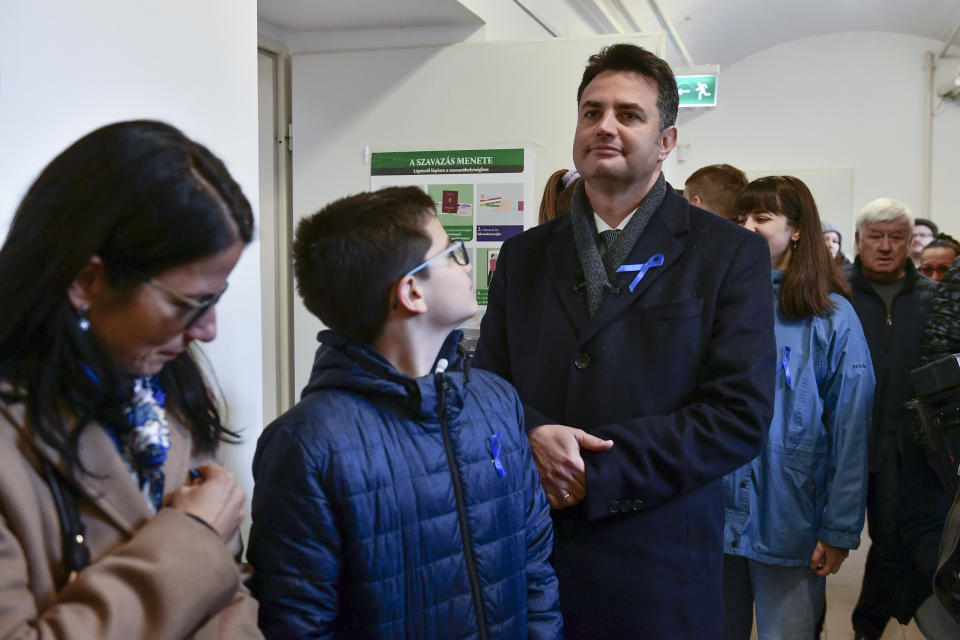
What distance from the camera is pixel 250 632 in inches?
45.7

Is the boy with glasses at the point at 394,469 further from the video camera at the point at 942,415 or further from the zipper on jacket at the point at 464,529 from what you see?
the video camera at the point at 942,415

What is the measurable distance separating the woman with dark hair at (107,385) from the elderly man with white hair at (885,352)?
2.35m

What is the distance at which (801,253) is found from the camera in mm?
2525

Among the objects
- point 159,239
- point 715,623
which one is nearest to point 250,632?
point 159,239

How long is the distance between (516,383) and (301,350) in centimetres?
205

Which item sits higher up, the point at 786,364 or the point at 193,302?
the point at 193,302

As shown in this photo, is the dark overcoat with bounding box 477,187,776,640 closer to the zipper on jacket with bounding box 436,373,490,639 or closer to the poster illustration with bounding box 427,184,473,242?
the zipper on jacket with bounding box 436,373,490,639

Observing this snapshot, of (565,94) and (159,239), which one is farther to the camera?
(565,94)

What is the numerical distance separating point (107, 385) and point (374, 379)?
441 mm

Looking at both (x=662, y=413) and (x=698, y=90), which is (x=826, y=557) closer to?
(x=662, y=413)

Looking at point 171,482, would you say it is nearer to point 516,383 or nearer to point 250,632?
point 250,632

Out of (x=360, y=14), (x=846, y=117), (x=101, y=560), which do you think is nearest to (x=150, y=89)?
(x=101, y=560)

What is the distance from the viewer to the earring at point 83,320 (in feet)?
3.20

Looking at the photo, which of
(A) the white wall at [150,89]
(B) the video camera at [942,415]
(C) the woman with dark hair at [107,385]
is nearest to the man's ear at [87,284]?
(C) the woman with dark hair at [107,385]
